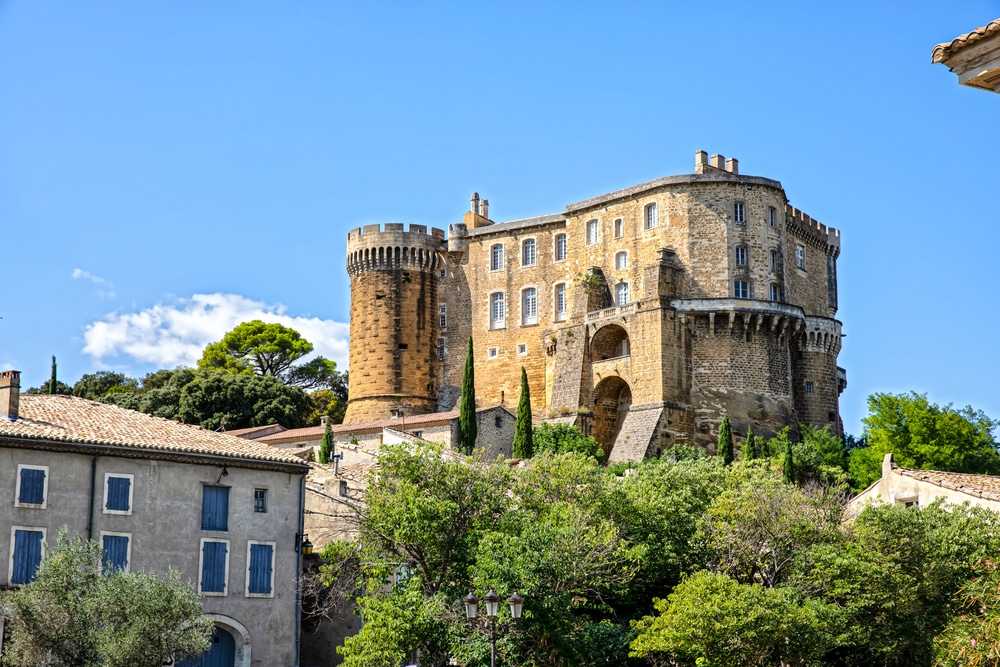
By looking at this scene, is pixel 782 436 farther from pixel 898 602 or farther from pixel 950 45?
pixel 950 45

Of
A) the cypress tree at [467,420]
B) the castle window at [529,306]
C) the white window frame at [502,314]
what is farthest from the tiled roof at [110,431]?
the white window frame at [502,314]

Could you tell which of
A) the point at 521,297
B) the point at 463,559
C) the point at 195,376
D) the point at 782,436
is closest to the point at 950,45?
the point at 463,559

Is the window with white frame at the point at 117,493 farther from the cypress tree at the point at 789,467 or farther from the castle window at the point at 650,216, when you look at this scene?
the castle window at the point at 650,216

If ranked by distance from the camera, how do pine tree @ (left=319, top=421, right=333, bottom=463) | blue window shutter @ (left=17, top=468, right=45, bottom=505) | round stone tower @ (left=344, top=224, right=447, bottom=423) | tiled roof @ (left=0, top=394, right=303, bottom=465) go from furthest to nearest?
round stone tower @ (left=344, top=224, right=447, bottom=423), pine tree @ (left=319, top=421, right=333, bottom=463), tiled roof @ (left=0, top=394, right=303, bottom=465), blue window shutter @ (left=17, top=468, right=45, bottom=505)

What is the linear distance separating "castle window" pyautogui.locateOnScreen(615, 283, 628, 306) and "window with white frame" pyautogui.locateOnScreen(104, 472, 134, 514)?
1479 inches

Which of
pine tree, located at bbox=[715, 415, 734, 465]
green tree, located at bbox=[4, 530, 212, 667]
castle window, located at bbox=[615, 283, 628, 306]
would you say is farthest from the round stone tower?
green tree, located at bbox=[4, 530, 212, 667]

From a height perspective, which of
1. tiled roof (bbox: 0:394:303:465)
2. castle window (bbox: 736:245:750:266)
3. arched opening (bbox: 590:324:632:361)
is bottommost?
tiled roof (bbox: 0:394:303:465)

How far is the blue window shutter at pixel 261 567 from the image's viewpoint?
33.0 metres

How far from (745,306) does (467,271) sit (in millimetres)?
17435

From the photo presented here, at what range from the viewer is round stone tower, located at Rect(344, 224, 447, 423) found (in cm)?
7050

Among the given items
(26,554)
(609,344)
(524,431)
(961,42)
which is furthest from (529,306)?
(961,42)

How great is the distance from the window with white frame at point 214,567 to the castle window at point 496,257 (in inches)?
1603

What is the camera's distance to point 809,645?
30.3 metres

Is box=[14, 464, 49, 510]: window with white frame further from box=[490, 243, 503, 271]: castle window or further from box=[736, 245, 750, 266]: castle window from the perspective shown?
box=[490, 243, 503, 271]: castle window
